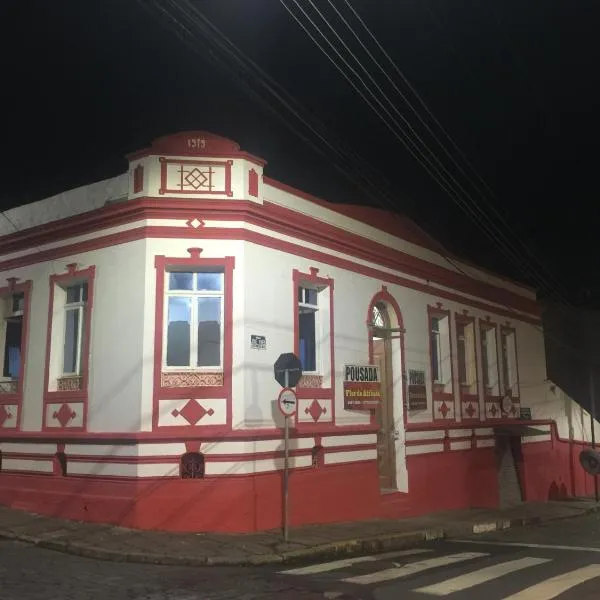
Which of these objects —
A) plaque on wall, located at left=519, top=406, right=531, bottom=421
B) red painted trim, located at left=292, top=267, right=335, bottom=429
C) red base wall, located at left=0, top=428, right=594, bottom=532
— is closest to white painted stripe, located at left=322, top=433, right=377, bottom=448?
red painted trim, located at left=292, top=267, right=335, bottom=429

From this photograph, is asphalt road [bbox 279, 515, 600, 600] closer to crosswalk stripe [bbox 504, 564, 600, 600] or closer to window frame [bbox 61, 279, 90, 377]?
crosswalk stripe [bbox 504, 564, 600, 600]

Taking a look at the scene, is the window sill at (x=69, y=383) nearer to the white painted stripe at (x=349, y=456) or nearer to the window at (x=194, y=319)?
the window at (x=194, y=319)

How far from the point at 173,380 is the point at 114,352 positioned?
1.22 m

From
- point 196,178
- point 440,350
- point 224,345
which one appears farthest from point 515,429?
point 196,178

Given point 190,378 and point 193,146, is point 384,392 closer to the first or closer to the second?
point 190,378

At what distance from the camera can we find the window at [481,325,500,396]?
780 inches

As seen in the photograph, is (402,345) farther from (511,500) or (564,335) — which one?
(564,335)

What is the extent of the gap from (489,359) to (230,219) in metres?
11.5

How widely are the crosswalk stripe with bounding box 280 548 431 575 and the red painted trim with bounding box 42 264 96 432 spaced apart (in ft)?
16.6

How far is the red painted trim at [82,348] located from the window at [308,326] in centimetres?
396

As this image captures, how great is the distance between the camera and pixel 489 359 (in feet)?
66.2

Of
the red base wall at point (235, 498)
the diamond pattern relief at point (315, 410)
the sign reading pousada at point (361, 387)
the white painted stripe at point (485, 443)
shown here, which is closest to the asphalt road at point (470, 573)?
the red base wall at point (235, 498)

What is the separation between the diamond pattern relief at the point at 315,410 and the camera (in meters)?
12.6

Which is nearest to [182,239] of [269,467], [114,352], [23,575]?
[114,352]
